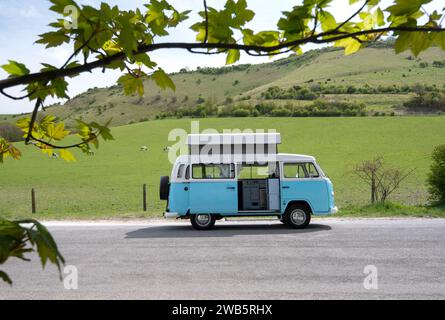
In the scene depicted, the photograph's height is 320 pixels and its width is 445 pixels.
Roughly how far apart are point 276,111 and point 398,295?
5498cm

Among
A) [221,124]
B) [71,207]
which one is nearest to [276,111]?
[221,124]

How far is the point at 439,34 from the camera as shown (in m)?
0.95

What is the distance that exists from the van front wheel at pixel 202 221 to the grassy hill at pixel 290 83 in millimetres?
49852

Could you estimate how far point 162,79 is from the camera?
114 cm

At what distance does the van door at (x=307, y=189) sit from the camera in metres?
11.4

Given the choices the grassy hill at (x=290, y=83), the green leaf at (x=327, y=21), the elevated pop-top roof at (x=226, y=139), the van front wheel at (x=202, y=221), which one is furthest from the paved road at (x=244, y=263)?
the grassy hill at (x=290, y=83)

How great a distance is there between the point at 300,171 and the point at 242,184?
1.41m

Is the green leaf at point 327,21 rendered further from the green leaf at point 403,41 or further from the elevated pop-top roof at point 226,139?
the elevated pop-top roof at point 226,139

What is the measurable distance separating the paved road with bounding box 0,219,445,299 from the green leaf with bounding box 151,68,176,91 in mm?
4886

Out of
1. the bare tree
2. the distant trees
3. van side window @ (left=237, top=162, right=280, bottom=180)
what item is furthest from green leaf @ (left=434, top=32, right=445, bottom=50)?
the distant trees

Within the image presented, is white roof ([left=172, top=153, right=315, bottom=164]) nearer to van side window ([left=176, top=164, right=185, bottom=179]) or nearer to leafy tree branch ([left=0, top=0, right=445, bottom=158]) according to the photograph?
van side window ([left=176, top=164, right=185, bottom=179])

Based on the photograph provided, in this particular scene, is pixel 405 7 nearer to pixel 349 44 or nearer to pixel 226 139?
pixel 349 44

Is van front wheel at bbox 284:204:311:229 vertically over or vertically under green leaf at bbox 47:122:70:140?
under

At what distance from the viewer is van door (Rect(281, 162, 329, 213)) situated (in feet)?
37.3
